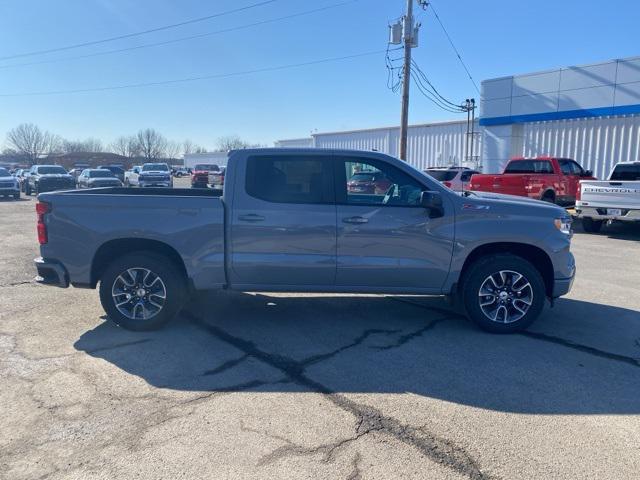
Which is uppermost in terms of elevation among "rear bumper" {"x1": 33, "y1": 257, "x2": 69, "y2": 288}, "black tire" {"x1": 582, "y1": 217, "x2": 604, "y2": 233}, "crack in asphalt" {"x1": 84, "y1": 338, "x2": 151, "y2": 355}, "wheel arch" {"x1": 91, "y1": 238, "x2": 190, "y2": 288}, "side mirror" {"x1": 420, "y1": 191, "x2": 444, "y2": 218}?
"side mirror" {"x1": 420, "y1": 191, "x2": 444, "y2": 218}

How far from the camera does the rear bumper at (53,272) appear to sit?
5.37 m

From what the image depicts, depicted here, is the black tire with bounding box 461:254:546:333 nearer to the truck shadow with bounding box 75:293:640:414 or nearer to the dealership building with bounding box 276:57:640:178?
the truck shadow with bounding box 75:293:640:414

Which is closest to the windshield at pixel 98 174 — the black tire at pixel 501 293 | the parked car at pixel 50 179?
the parked car at pixel 50 179

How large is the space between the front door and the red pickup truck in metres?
12.0

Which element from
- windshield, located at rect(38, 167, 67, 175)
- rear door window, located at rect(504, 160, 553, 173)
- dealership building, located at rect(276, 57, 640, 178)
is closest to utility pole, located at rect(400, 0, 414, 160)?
dealership building, located at rect(276, 57, 640, 178)

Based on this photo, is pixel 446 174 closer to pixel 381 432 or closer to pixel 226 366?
pixel 226 366

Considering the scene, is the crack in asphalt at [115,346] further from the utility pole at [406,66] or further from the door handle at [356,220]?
the utility pole at [406,66]

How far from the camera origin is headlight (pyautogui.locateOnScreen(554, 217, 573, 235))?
5.40m

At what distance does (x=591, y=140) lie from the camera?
21.4 metres

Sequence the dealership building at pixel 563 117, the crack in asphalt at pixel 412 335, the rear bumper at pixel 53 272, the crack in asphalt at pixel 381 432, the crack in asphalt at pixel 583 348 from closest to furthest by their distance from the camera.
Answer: the crack in asphalt at pixel 381 432
the crack in asphalt at pixel 583 348
the crack in asphalt at pixel 412 335
the rear bumper at pixel 53 272
the dealership building at pixel 563 117

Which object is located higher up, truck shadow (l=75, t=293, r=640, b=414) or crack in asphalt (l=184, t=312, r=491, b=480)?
truck shadow (l=75, t=293, r=640, b=414)

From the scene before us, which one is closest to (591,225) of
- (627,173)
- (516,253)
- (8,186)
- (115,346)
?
(627,173)

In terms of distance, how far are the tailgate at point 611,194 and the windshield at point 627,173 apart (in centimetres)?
75

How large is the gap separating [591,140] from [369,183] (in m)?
19.6
